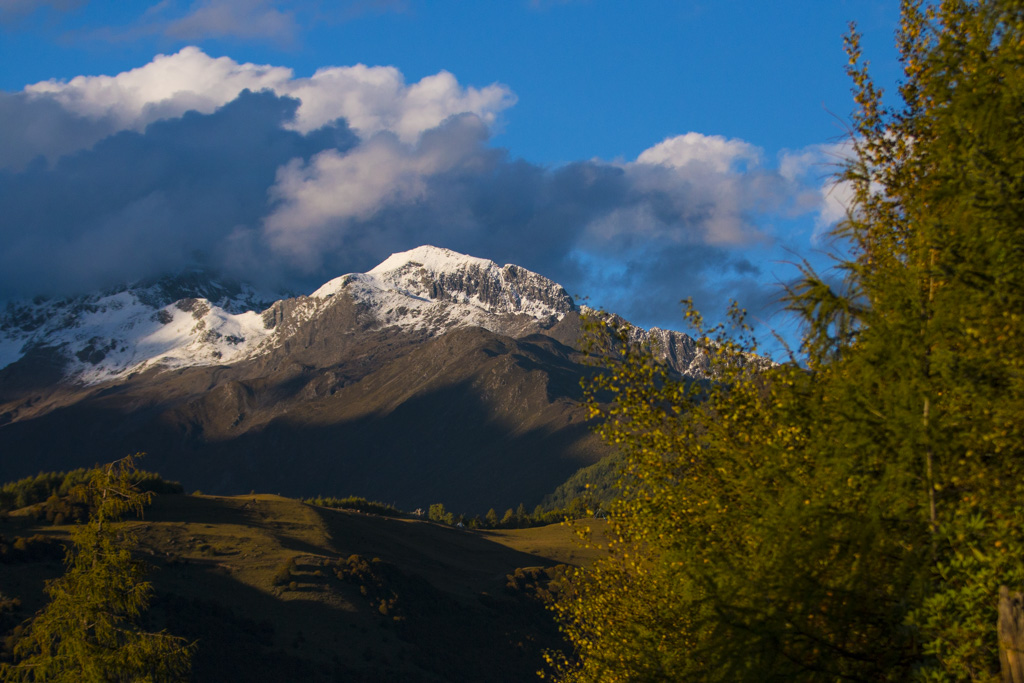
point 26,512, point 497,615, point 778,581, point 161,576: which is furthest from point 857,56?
point 26,512

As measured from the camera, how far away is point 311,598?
338ft

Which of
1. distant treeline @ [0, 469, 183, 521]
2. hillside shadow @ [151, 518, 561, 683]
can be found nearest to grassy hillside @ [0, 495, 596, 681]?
hillside shadow @ [151, 518, 561, 683]

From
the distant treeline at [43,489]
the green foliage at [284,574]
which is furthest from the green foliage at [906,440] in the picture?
the distant treeline at [43,489]

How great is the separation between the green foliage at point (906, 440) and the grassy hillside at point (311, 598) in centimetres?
7133

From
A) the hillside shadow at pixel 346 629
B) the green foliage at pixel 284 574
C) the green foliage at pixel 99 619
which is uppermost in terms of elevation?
the green foliage at pixel 99 619

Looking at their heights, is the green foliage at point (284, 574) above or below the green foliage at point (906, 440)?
below

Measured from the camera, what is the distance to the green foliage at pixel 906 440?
1133 centimetres

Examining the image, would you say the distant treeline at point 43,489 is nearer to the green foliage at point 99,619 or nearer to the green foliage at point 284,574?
the green foliage at point 284,574

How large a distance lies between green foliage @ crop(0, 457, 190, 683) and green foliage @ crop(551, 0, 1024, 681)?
15.0 meters

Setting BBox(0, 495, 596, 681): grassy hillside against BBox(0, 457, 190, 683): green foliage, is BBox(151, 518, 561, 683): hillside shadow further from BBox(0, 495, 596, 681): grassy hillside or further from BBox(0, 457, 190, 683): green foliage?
BBox(0, 457, 190, 683): green foliage

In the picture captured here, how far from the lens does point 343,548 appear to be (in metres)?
135

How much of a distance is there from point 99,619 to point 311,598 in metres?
85.6

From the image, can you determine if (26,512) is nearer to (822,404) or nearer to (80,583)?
(80,583)

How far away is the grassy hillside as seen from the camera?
282 feet
